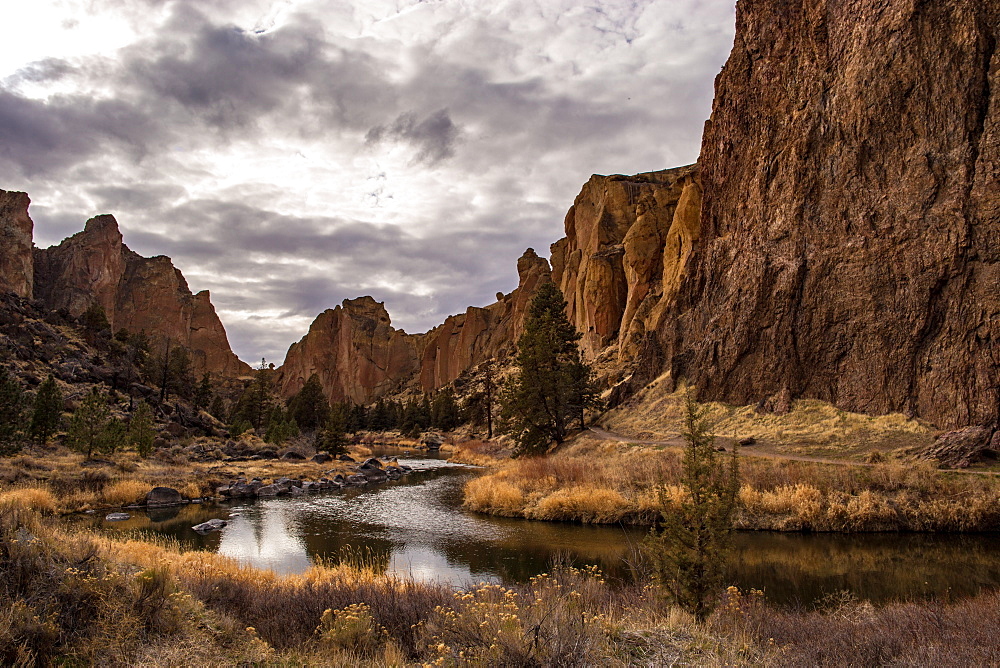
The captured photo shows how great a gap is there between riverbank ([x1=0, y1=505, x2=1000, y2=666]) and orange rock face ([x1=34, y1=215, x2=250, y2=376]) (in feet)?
473

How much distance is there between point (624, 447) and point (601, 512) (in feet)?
40.6

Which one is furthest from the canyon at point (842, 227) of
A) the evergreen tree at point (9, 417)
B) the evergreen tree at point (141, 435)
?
the evergreen tree at point (9, 417)

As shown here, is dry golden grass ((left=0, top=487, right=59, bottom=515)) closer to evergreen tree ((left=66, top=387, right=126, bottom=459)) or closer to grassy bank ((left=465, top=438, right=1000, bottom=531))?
evergreen tree ((left=66, top=387, right=126, bottom=459))

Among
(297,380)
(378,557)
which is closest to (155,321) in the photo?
(297,380)

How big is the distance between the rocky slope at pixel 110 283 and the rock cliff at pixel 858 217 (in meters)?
110

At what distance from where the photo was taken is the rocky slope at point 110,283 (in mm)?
107812

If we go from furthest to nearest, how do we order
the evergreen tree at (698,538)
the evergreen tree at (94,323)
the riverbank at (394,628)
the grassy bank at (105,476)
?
the evergreen tree at (94,323)
the grassy bank at (105,476)
the evergreen tree at (698,538)
the riverbank at (394,628)

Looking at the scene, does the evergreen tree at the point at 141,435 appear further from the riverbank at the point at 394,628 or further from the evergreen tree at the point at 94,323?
the riverbank at the point at 394,628

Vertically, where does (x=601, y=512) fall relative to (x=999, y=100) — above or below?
below

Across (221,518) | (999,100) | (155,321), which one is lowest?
(221,518)

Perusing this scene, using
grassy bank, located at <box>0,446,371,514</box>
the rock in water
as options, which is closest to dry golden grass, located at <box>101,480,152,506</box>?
grassy bank, located at <box>0,446,371,514</box>

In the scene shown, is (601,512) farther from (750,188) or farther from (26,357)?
(26,357)

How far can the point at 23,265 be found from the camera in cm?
10681

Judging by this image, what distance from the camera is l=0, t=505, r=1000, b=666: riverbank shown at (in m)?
5.51
